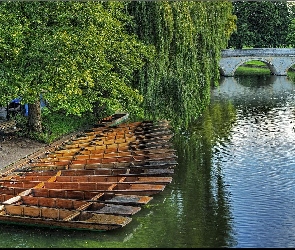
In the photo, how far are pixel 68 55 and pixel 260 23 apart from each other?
188 feet

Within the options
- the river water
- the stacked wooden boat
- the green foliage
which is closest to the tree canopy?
the green foliage

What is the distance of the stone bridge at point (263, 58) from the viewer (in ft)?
221

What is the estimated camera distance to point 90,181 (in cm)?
1986

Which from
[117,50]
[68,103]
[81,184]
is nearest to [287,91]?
[117,50]

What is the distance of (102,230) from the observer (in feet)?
52.9

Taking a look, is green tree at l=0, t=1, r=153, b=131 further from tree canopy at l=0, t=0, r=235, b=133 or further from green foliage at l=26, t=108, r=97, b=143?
green foliage at l=26, t=108, r=97, b=143

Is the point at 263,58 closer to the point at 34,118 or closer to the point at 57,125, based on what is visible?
the point at 57,125

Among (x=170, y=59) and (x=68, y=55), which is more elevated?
(x=68, y=55)

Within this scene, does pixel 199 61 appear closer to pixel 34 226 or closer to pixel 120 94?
pixel 120 94

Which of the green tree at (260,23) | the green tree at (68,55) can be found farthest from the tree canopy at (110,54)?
the green tree at (260,23)

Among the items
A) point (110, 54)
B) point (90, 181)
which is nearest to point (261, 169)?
point (90, 181)

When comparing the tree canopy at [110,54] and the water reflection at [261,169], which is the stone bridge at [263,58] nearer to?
the water reflection at [261,169]

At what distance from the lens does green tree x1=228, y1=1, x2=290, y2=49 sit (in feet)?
252

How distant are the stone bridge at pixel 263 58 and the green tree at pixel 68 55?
40510 mm
